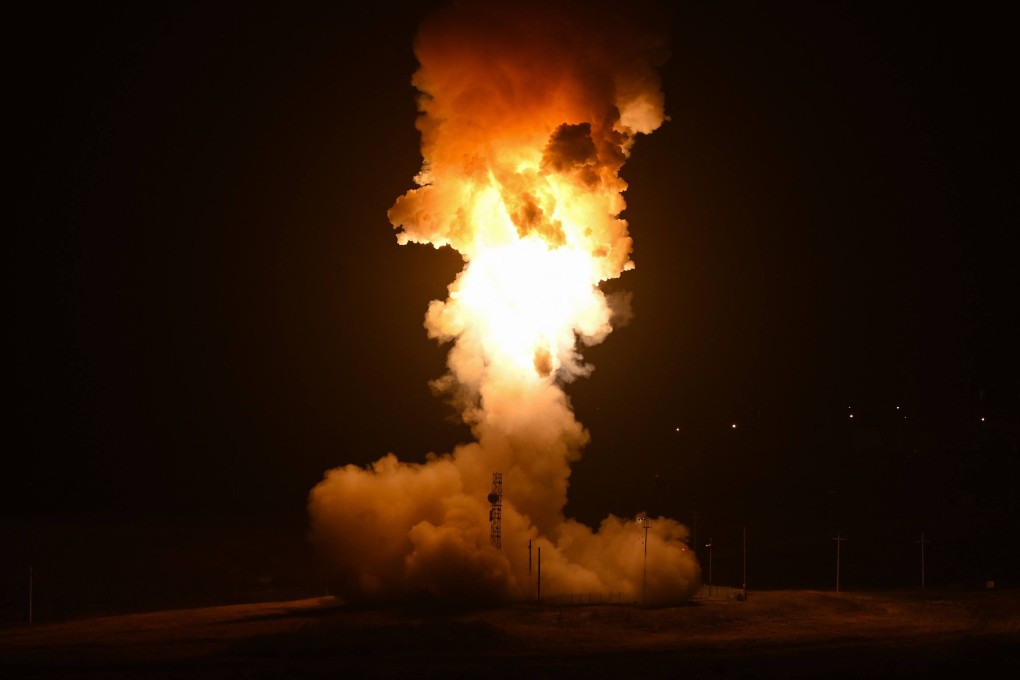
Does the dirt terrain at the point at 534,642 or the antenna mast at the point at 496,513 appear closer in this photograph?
the dirt terrain at the point at 534,642

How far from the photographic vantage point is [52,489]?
91938 mm

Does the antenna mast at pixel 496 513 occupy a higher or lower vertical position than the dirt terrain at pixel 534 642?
higher

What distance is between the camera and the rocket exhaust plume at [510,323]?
49969 mm

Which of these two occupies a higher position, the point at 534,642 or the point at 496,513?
the point at 496,513

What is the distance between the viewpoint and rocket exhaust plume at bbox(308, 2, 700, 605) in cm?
4997

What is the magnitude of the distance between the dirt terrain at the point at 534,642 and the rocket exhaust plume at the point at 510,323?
94.9 inches

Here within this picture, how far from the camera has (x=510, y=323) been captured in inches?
2076

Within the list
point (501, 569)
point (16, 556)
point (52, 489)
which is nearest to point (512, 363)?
point (501, 569)

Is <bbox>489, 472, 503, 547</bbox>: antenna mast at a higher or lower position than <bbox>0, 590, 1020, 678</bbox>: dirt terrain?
higher

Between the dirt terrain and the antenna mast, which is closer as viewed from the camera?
the dirt terrain

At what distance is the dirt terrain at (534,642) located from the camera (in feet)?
131

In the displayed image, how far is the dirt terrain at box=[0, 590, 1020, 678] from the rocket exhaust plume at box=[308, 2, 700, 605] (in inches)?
94.9

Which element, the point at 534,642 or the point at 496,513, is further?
the point at 496,513

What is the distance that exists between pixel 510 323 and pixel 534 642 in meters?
13.9
